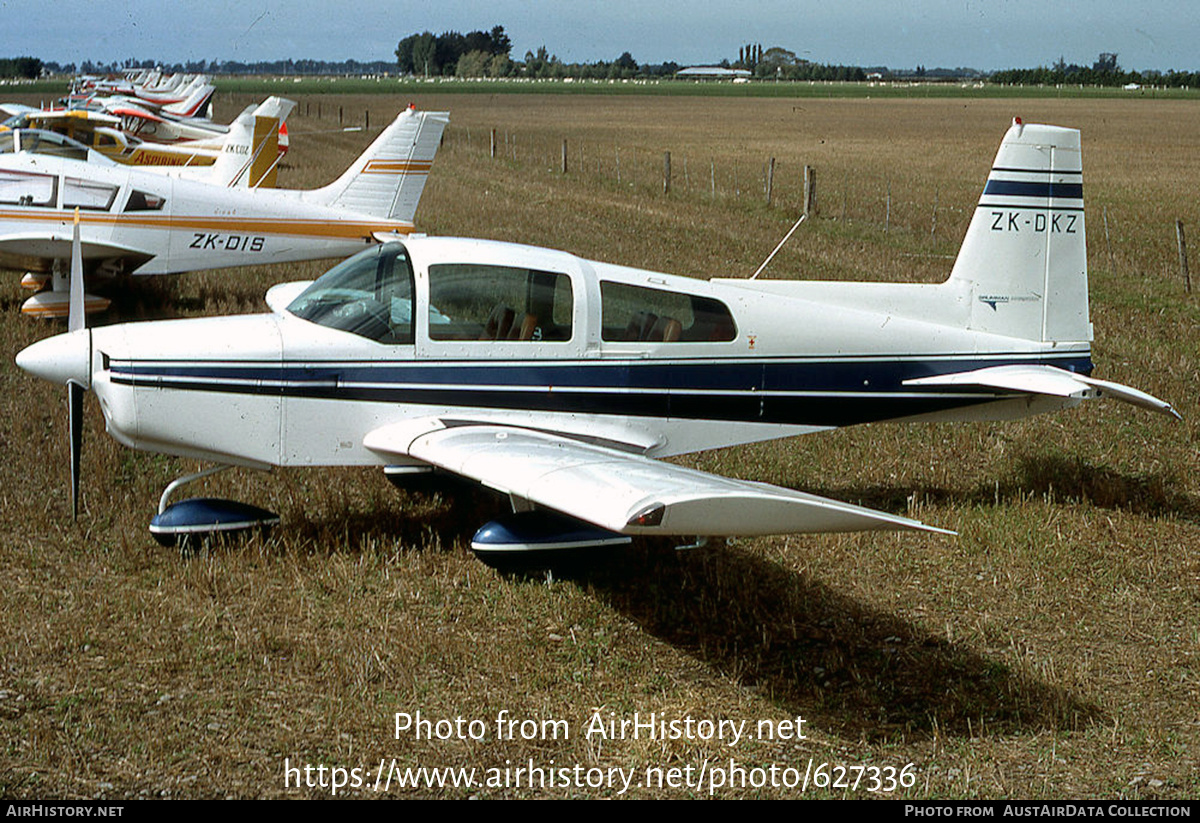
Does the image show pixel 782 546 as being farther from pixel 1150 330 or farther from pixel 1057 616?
pixel 1150 330

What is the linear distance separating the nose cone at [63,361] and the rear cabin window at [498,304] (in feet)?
6.50

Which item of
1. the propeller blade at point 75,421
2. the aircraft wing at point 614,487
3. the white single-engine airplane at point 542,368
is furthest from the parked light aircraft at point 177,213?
the aircraft wing at point 614,487

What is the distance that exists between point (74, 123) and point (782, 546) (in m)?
26.9

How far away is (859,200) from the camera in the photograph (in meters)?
27.2

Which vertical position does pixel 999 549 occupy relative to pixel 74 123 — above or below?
below

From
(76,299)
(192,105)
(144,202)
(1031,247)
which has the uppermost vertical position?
(192,105)

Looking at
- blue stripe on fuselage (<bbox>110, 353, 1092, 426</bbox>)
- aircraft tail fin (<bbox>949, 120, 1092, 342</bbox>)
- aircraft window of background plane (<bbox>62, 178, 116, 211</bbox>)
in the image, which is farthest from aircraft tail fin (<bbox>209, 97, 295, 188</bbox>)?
aircraft tail fin (<bbox>949, 120, 1092, 342</bbox>)

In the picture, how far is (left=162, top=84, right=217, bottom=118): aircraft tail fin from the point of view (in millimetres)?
50938

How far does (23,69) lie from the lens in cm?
15050

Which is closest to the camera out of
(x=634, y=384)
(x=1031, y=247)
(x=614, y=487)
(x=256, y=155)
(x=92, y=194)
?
(x=614, y=487)

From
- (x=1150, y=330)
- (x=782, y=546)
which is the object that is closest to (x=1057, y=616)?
(x=782, y=546)

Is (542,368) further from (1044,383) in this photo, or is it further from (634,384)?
(1044,383)

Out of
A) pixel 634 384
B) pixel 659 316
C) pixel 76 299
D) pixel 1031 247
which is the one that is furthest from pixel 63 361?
pixel 1031 247

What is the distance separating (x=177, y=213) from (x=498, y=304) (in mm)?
8292
